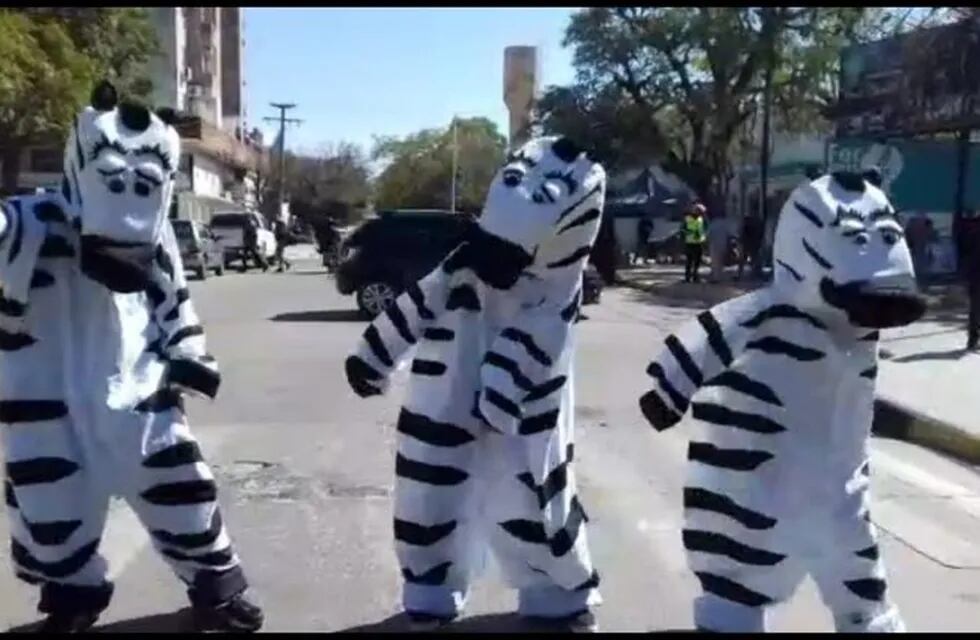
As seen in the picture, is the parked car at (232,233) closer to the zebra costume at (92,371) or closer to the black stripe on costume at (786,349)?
the zebra costume at (92,371)

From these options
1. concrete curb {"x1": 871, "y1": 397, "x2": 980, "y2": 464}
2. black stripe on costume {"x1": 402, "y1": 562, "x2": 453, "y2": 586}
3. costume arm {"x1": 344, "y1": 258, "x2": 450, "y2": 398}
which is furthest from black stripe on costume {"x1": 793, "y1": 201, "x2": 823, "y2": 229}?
concrete curb {"x1": 871, "y1": 397, "x2": 980, "y2": 464}

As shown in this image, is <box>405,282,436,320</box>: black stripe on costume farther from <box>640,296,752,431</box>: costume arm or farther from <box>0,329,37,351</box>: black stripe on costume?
<box>0,329,37,351</box>: black stripe on costume

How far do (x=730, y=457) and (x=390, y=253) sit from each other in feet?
55.6

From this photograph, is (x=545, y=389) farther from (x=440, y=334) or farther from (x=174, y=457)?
(x=174, y=457)

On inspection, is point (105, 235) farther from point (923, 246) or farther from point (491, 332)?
point (923, 246)

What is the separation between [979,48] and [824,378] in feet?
81.0

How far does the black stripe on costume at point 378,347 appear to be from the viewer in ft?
20.0

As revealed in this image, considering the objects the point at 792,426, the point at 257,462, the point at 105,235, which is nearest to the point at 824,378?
the point at 792,426

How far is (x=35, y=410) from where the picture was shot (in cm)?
552

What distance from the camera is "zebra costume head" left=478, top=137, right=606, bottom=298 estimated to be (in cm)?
582

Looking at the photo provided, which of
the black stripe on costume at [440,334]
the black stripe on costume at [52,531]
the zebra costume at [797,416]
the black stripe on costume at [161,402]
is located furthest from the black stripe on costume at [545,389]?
the black stripe on costume at [52,531]

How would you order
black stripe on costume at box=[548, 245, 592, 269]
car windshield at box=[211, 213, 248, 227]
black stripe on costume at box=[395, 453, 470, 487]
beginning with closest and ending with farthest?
black stripe on costume at box=[395, 453, 470, 487] → black stripe on costume at box=[548, 245, 592, 269] → car windshield at box=[211, 213, 248, 227]

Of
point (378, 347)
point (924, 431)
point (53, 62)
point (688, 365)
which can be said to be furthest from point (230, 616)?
point (53, 62)

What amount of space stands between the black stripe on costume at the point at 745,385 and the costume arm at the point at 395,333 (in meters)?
1.10
